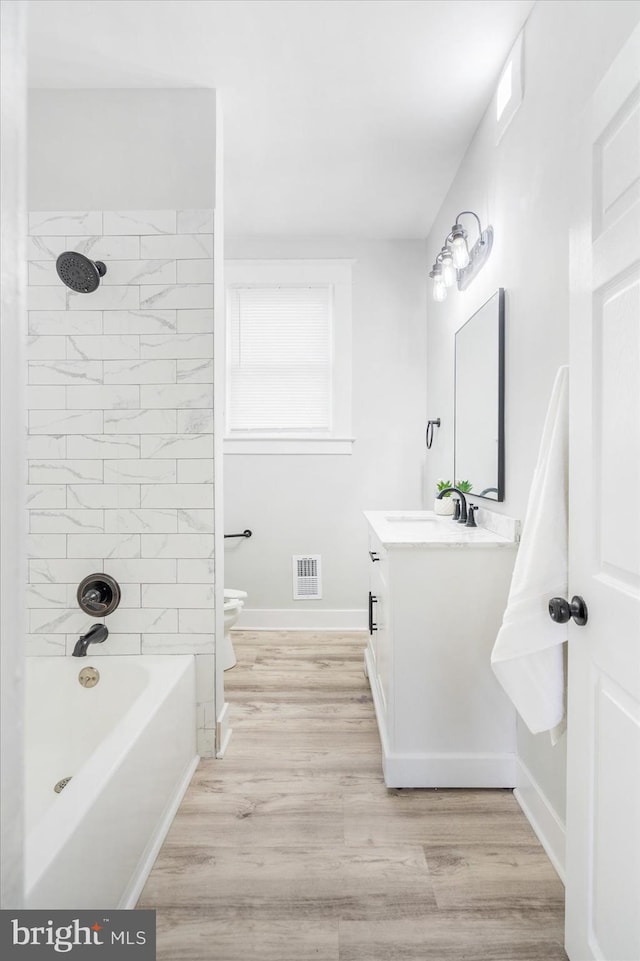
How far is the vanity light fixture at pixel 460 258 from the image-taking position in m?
2.38

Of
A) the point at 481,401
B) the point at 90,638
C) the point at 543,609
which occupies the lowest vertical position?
the point at 90,638

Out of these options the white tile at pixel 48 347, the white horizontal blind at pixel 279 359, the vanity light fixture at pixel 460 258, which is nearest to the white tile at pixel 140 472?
the white tile at pixel 48 347

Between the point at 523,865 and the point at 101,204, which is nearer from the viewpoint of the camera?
the point at 523,865

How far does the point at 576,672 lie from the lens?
1229mm

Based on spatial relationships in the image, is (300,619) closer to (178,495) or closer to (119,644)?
(119,644)

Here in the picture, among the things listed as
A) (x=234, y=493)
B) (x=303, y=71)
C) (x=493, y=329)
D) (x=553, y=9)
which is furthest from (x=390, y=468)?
(x=553, y=9)

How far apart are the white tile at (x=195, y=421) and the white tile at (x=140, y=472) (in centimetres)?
14

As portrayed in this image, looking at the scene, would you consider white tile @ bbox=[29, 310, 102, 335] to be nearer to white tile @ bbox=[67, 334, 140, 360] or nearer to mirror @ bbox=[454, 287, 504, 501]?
white tile @ bbox=[67, 334, 140, 360]

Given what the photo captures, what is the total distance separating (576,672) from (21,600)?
3.82ft

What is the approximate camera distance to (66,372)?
214cm

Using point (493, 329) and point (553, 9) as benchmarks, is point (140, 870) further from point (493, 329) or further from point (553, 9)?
point (553, 9)

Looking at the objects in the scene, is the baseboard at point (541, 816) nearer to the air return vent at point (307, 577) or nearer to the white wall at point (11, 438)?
the white wall at point (11, 438)

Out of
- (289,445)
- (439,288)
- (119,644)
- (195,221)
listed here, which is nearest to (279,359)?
(289,445)

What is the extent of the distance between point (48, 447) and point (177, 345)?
2.14 ft
